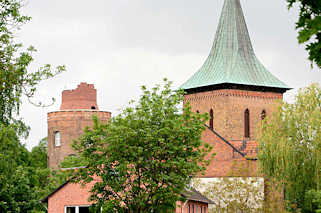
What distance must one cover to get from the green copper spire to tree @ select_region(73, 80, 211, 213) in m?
27.9

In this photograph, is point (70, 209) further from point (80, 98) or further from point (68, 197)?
point (80, 98)

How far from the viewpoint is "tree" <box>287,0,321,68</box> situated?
569cm

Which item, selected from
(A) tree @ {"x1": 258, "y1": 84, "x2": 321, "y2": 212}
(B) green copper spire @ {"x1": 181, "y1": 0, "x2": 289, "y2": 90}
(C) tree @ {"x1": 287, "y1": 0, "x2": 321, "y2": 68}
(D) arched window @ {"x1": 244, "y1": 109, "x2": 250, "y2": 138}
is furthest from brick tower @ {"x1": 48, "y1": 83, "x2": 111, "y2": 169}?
(C) tree @ {"x1": 287, "y1": 0, "x2": 321, "y2": 68}

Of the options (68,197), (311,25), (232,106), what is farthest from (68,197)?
(311,25)

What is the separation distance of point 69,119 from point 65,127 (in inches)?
38.6

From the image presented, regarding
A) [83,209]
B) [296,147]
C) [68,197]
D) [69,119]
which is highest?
[69,119]

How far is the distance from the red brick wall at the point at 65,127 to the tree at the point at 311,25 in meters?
62.7

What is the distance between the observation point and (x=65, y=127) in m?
69.2

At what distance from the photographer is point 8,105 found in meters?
15.6

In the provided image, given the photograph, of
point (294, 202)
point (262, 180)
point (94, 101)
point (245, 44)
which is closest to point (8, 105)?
point (294, 202)

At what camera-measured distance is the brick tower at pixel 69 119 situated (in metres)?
68.7

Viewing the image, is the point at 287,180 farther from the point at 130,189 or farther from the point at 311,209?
the point at 130,189

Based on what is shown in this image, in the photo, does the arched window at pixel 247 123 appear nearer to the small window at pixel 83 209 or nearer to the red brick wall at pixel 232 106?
the red brick wall at pixel 232 106

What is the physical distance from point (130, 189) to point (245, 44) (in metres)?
31.4
